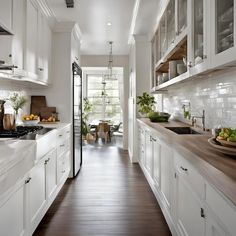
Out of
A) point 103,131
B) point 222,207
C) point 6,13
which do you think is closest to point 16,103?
point 6,13

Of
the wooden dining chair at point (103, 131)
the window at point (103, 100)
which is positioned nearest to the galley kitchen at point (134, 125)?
the wooden dining chair at point (103, 131)

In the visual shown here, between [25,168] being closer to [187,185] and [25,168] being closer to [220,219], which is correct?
[187,185]

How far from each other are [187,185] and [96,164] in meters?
3.77

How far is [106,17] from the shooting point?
4180mm

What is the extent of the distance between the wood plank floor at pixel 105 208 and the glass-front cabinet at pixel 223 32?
5.41 ft

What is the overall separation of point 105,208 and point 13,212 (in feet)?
5.01

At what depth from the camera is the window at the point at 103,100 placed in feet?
31.3

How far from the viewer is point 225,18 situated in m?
1.68

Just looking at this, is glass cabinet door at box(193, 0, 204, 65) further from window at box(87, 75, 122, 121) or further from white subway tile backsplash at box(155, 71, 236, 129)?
window at box(87, 75, 122, 121)

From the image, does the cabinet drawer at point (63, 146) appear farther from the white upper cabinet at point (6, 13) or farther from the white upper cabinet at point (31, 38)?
the white upper cabinet at point (6, 13)

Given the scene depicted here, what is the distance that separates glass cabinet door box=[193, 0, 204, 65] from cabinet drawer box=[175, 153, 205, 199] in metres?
0.84

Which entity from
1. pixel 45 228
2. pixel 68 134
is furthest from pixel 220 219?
pixel 68 134

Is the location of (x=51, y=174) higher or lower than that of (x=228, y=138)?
lower

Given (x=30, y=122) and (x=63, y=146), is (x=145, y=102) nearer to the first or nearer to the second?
(x=63, y=146)
